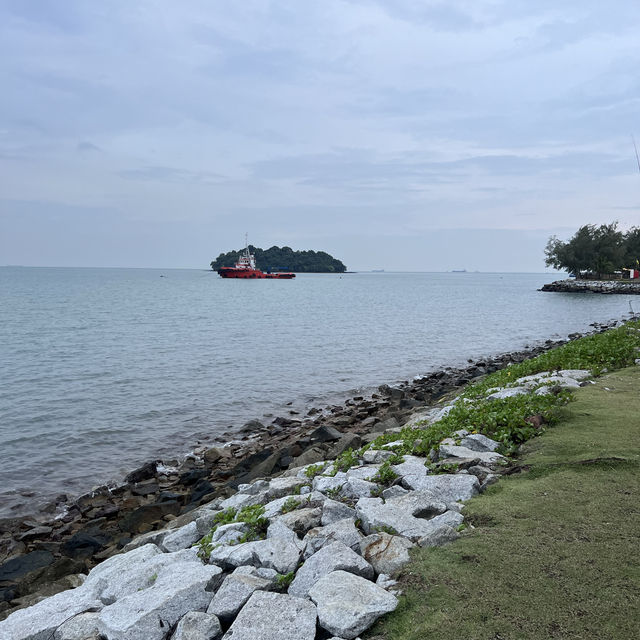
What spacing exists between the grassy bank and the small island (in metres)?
91.4

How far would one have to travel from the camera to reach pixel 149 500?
34.0ft

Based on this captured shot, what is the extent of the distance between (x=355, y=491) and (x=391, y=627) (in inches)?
93.7

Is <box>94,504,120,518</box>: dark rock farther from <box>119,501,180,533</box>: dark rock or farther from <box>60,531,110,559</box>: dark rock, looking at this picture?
<box>60,531,110,559</box>: dark rock

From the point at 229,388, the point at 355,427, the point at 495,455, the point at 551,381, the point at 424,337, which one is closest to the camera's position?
the point at 495,455

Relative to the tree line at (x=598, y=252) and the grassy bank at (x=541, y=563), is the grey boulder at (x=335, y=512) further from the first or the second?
the tree line at (x=598, y=252)

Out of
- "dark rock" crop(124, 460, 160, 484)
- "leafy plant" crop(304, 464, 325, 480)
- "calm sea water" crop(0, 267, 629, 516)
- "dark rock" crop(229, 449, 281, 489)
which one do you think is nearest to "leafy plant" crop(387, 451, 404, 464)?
"leafy plant" crop(304, 464, 325, 480)

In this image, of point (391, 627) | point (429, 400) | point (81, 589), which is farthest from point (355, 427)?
point (391, 627)

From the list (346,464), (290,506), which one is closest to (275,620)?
(290,506)

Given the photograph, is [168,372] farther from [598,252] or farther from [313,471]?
[598,252]

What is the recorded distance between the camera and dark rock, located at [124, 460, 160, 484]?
11.6 metres

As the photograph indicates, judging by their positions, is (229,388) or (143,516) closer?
(143,516)

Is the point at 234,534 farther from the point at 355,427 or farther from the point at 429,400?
the point at 429,400

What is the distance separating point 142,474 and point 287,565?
27.2 ft

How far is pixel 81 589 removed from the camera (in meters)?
5.14
